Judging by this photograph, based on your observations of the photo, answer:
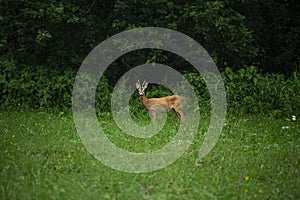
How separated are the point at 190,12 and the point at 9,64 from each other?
487 centimetres

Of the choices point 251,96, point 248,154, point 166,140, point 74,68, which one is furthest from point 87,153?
point 74,68

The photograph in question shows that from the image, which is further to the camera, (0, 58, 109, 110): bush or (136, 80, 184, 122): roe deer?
(0, 58, 109, 110): bush

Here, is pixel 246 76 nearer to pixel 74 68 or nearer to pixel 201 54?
pixel 201 54

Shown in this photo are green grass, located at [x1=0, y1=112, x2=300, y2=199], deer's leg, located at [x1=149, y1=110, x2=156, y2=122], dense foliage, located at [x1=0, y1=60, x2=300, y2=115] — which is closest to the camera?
green grass, located at [x1=0, y1=112, x2=300, y2=199]

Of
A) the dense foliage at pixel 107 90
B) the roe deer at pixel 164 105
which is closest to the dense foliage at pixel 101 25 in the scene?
the dense foliage at pixel 107 90

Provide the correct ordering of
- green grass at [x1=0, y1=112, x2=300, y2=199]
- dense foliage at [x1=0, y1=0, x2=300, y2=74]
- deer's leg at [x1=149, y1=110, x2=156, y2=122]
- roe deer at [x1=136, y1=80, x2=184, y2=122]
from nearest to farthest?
1. green grass at [x1=0, y1=112, x2=300, y2=199]
2. deer's leg at [x1=149, y1=110, x2=156, y2=122]
3. roe deer at [x1=136, y1=80, x2=184, y2=122]
4. dense foliage at [x1=0, y1=0, x2=300, y2=74]

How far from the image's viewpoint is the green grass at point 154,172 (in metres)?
5.57

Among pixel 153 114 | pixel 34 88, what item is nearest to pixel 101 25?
pixel 34 88

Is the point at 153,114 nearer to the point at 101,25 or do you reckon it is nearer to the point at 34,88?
the point at 34,88

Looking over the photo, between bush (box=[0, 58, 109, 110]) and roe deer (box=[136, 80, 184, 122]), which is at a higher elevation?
roe deer (box=[136, 80, 184, 122])

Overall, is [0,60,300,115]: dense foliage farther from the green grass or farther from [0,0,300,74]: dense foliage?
the green grass

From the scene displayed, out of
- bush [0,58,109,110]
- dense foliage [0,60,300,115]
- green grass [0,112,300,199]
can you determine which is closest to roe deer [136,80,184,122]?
dense foliage [0,60,300,115]

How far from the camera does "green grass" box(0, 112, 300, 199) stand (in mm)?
5570

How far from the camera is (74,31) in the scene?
1354 centimetres
